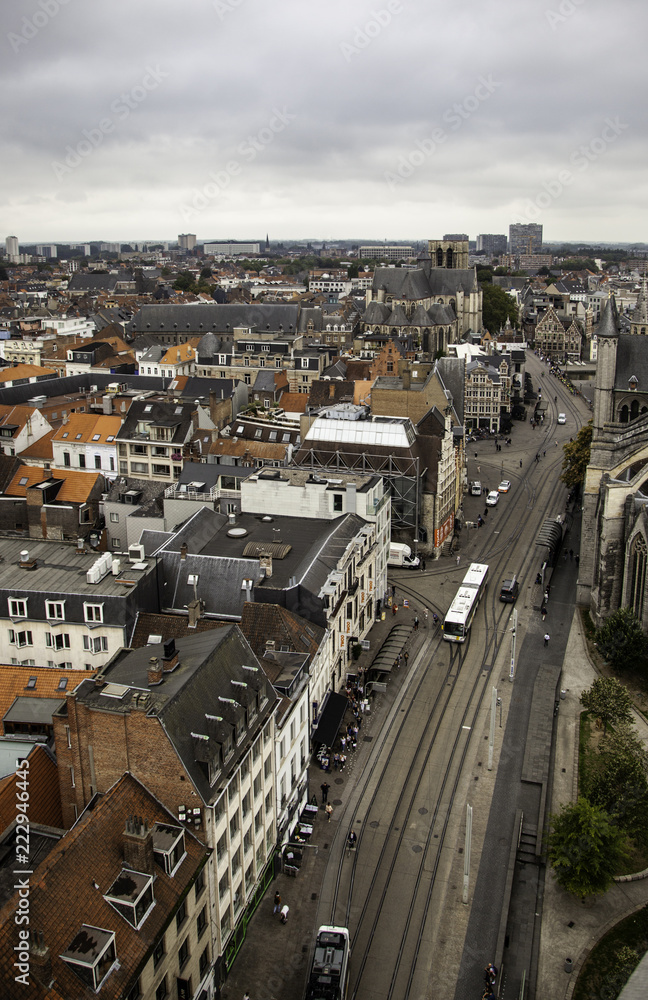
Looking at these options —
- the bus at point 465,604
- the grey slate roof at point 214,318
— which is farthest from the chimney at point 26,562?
the grey slate roof at point 214,318

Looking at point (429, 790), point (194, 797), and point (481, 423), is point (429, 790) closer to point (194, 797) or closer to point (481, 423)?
point (194, 797)

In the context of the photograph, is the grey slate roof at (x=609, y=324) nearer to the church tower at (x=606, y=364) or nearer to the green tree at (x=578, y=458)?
the church tower at (x=606, y=364)

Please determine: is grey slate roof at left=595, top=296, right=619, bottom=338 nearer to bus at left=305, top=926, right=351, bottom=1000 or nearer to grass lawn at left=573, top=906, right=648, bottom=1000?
grass lawn at left=573, top=906, right=648, bottom=1000

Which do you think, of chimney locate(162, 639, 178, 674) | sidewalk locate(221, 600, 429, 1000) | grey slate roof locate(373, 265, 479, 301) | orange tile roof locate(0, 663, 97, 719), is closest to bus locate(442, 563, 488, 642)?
sidewalk locate(221, 600, 429, 1000)

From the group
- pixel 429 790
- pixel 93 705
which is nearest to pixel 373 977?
pixel 429 790

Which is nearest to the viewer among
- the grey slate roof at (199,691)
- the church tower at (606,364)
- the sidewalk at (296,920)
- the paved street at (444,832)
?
the grey slate roof at (199,691)

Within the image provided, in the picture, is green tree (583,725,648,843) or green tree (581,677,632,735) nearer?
green tree (583,725,648,843)
